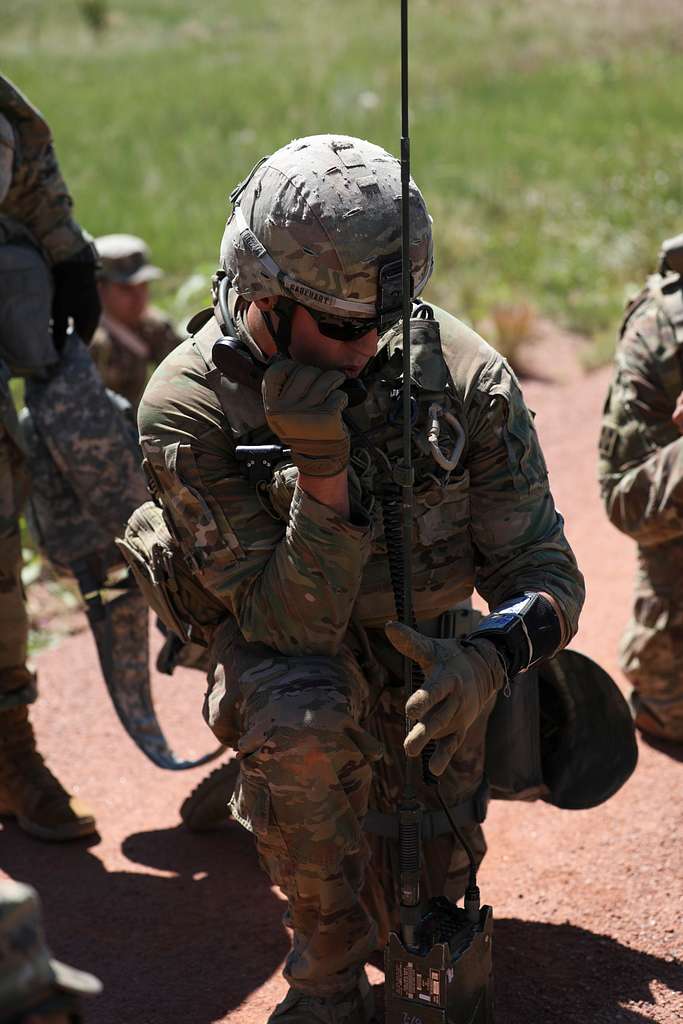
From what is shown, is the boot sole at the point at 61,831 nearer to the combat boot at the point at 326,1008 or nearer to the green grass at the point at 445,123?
the combat boot at the point at 326,1008

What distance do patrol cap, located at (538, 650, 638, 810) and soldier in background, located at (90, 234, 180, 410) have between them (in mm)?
4242

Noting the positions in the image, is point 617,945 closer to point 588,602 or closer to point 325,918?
point 325,918

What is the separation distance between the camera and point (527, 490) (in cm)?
313

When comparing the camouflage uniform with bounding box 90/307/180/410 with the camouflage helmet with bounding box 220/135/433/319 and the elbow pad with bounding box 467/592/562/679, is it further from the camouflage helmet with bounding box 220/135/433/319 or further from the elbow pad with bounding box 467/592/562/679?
the elbow pad with bounding box 467/592/562/679

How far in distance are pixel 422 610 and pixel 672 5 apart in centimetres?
3314

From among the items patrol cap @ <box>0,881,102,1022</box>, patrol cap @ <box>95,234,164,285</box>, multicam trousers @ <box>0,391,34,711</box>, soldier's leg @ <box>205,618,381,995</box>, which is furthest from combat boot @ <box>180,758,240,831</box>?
patrol cap @ <box>95,234,164,285</box>

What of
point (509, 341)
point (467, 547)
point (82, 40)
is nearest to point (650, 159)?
point (509, 341)

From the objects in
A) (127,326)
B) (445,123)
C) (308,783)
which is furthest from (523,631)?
(445,123)

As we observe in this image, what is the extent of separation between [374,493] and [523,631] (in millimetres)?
449

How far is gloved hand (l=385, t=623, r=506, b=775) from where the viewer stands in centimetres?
266

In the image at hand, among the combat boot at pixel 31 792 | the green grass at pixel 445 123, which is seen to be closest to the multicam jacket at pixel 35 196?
the combat boot at pixel 31 792

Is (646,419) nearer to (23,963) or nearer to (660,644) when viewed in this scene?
(660,644)

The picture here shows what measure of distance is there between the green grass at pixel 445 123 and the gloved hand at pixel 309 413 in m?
6.29

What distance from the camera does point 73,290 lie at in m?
4.46
